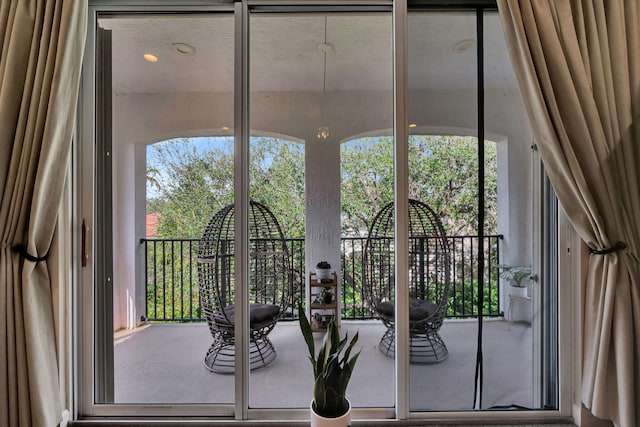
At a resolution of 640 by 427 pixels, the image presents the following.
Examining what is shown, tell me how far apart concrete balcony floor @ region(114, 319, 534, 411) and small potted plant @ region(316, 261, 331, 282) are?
1.54 feet

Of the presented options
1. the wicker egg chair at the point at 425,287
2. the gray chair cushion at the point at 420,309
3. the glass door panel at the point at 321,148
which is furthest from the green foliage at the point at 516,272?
the glass door panel at the point at 321,148

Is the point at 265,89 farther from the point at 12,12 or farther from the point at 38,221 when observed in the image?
the point at 38,221

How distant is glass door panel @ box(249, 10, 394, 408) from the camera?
1543mm

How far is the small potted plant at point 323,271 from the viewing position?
1.64m

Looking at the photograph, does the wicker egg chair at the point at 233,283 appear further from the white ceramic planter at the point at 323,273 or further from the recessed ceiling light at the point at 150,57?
the recessed ceiling light at the point at 150,57

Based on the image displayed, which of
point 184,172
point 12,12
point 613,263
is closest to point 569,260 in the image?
point 613,263

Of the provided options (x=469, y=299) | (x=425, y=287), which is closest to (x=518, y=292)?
(x=469, y=299)

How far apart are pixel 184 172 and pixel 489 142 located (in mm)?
1699

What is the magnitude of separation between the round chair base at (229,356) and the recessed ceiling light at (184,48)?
1.64 metres

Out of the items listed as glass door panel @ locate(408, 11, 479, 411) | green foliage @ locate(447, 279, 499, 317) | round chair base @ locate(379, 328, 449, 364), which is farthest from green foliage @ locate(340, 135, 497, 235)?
round chair base @ locate(379, 328, 449, 364)

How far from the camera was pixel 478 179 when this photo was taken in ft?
4.80

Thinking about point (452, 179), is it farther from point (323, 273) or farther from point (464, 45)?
point (323, 273)

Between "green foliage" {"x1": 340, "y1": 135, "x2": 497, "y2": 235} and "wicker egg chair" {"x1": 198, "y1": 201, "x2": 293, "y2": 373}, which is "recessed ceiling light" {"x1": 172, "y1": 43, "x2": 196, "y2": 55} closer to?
"wicker egg chair" {"x1": 198, "y1": 201, "x2": 293, "y2": 373}

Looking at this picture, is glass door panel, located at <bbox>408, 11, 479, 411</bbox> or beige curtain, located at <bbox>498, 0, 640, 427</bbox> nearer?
beige curtain, located at <bbox>498, 0, 640, 427</bbox>
